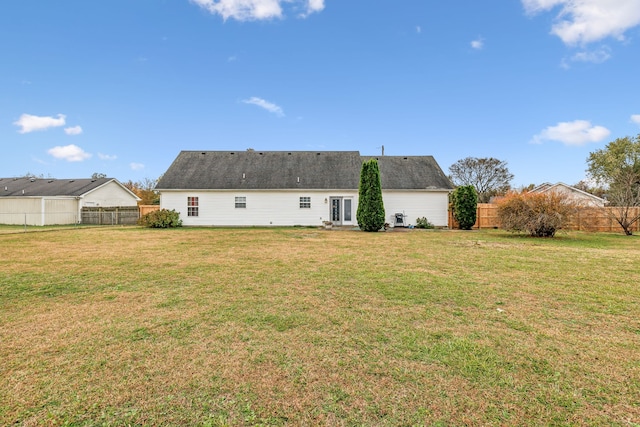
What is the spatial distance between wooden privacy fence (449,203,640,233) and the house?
25931mm

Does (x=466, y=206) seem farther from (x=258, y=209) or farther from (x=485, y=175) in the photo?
(x=485, y=175)

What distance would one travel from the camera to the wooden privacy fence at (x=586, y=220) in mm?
14878

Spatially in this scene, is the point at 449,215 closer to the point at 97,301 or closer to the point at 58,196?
the point at 97,301

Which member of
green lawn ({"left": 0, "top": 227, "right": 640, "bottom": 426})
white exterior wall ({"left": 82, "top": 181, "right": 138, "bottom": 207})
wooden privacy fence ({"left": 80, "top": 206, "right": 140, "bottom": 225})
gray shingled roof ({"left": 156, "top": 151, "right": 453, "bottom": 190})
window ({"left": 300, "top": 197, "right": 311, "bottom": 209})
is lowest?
green lawn ({"left": 0, "top": 227, "right": 640, "bottom": 426})

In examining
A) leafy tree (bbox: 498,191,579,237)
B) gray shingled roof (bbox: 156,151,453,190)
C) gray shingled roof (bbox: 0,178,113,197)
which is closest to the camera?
leafy tree (bbox: 498,191,579,237)

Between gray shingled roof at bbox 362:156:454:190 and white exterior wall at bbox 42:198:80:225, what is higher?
gray shingled roof at bbox 362:156:454:190

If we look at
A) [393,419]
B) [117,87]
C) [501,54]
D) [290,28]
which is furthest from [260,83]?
[393,419]

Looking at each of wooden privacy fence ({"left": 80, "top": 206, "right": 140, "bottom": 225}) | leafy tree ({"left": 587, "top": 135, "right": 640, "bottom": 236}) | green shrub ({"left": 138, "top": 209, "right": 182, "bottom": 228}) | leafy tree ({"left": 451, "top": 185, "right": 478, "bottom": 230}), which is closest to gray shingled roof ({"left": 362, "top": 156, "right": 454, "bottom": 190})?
leafy tree ({"left": 451, "top": 185, "right": 478, "bottom": 230})

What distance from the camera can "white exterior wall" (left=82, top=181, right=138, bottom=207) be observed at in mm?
24734

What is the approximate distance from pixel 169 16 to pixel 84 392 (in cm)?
1748

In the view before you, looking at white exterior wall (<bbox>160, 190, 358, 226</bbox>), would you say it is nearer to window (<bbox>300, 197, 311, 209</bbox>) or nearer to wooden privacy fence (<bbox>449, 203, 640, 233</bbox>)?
window (<bbox>300, 197, 311, 209</bbox>)

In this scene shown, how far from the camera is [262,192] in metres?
19.8

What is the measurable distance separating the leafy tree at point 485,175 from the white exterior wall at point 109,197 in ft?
124

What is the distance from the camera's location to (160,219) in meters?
18.5
